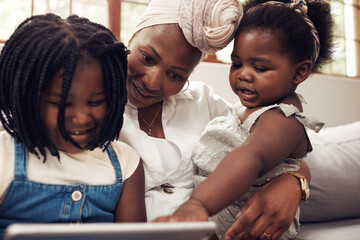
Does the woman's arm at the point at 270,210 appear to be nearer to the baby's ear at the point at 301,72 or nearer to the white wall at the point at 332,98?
the baby's ear at the point at 301,72

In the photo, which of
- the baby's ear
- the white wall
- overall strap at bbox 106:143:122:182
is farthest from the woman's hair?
the white wall

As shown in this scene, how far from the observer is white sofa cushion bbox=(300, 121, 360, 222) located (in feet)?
5.08

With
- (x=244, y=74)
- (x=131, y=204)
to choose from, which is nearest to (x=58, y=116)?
(x=131, y=204)

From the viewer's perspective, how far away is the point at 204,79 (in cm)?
234

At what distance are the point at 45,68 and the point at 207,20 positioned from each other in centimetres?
54

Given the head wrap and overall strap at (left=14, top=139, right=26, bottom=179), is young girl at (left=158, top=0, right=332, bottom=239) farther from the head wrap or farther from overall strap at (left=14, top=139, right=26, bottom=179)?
overall strap at (left=14, top=139, right=26, bottom=179)

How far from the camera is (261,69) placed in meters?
1.08

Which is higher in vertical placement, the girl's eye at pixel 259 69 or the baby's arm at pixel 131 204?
the girl's eye at pixel 259 69

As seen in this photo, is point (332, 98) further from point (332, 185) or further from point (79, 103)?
point (79, 103)

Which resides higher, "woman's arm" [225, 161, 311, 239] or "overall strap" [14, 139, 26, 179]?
"overall strap" [14, 139, 26, 179]

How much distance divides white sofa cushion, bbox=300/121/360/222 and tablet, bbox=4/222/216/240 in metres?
1.15

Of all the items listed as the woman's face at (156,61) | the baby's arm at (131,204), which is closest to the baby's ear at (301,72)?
the woman's face at (156,61)

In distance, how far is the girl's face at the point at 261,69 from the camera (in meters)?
1.06

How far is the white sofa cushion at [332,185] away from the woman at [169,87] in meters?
0.29
